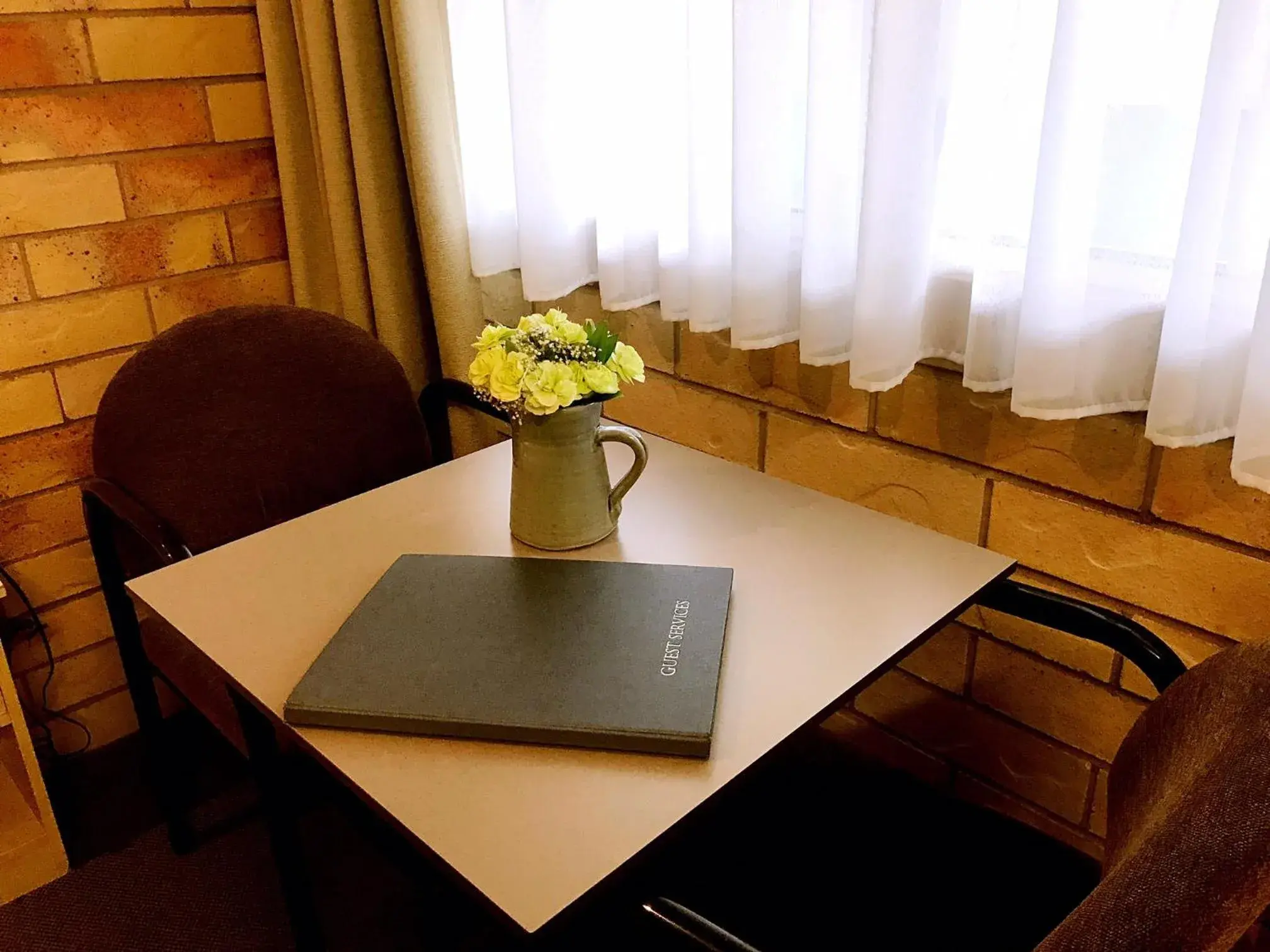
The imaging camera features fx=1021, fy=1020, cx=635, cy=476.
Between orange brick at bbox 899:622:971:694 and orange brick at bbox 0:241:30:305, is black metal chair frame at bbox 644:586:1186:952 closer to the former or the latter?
orange brick at bbox 899:622:971:694

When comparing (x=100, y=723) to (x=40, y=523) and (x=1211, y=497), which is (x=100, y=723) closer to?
(x=40, y=523)

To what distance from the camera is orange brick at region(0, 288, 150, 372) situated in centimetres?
168

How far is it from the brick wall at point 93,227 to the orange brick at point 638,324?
65 centimetres

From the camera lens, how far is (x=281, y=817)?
1.28 meters

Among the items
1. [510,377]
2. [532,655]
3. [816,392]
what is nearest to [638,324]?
[816,392]

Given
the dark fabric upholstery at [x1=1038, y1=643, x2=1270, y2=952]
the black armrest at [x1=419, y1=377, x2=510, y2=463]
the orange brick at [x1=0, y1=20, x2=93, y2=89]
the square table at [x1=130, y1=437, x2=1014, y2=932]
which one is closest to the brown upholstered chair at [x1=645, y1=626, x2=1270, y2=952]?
the dark fabric upholstery at [x1=1038, y1=643, x2=1270, y2=952]

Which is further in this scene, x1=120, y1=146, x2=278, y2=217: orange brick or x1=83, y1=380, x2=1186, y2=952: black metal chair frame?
x1=120, y1=146, x2=278, y2=217: orange brick

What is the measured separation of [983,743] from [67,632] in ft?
5.21

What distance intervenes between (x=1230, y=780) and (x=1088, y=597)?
63 cm

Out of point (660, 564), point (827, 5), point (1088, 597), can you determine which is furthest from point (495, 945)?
point (827, 5)

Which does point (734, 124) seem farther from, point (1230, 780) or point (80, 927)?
point (80, 927)

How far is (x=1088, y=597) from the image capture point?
49.0 inches

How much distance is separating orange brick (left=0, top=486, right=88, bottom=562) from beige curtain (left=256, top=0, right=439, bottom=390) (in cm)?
55

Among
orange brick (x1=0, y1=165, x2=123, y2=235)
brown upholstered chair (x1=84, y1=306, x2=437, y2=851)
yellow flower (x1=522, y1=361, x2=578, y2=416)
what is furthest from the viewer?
orange brick (x1=0, y1=165, x2=123, y2=235)
